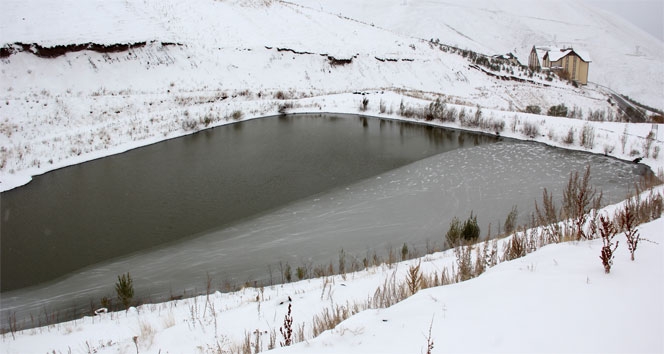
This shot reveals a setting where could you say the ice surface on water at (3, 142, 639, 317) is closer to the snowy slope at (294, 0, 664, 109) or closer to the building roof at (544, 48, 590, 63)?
the building roof at (544, 48, 590, 63)

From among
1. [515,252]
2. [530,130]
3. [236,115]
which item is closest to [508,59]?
[530,130]

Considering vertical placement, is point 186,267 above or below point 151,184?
below

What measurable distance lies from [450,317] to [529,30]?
289 ft

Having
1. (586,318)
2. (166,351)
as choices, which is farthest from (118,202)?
(586,318)

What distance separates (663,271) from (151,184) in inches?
389

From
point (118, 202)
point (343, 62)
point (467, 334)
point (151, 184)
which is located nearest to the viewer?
point (467, 334)

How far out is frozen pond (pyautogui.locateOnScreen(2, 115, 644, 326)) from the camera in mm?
6559

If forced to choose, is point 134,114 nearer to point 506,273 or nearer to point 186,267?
point 186,267

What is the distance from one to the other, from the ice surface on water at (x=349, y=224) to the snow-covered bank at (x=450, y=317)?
3.54 feet

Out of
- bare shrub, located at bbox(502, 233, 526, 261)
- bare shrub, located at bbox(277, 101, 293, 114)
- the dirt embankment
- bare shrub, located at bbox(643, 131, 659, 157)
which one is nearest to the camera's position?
bare shrub, located at bbox(502, 233, 526, 261)

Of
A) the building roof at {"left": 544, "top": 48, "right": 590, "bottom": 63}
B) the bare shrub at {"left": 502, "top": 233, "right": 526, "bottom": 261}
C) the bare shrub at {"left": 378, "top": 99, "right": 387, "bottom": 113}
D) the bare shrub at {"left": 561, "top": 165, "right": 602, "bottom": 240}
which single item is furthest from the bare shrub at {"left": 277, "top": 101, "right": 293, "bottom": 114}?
the building roof at {"left": 544, "top": 48, "right": 590, "bottom": 63}

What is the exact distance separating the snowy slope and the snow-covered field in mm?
2513

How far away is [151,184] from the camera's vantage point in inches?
401

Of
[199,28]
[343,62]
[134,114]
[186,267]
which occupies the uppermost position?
[199,28]
